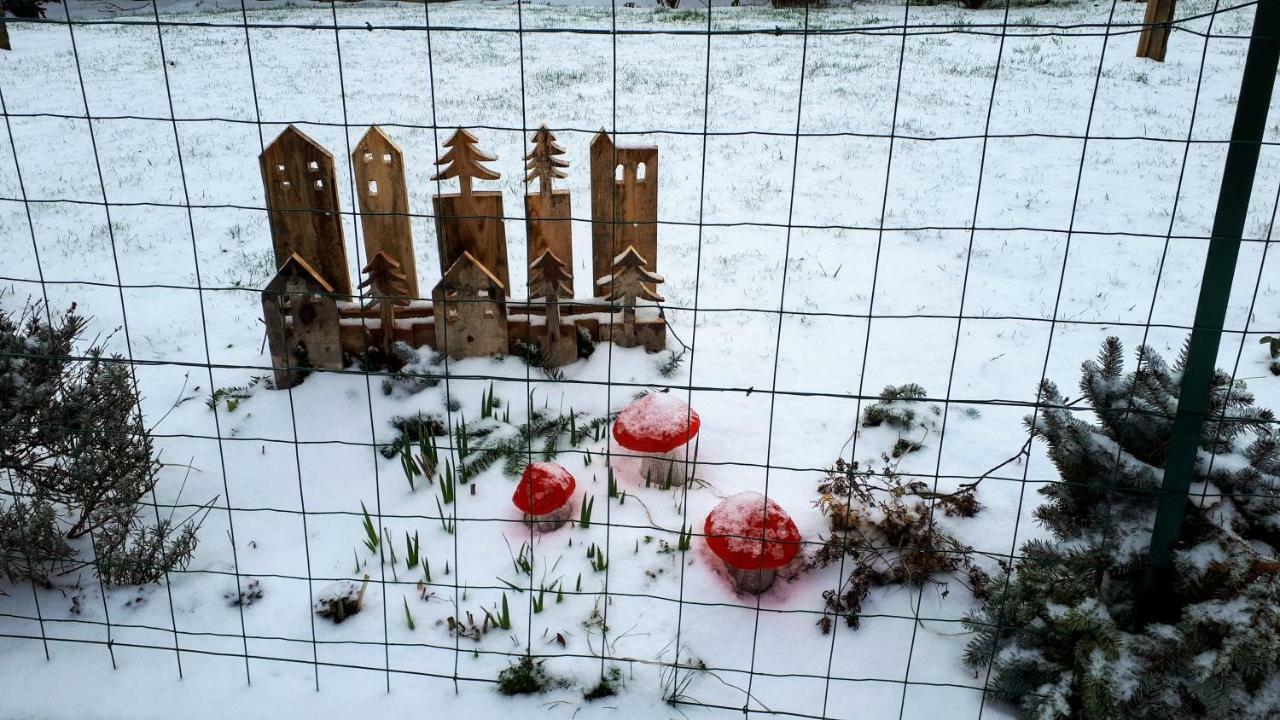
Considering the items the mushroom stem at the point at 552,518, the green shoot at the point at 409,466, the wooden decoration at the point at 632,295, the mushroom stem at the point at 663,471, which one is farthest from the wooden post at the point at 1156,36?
the green shoot at the point at 409,466

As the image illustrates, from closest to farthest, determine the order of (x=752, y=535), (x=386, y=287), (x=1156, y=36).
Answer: (x=752, y=535)
(x=386, y=287)
(x=1156, y=36)

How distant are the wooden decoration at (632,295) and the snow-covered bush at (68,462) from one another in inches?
75.2

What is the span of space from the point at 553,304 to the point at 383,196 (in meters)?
0.89

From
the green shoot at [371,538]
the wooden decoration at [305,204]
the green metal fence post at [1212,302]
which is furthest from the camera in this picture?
the wooden decoration at [305,204]

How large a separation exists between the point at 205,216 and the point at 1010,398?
556 centimetres

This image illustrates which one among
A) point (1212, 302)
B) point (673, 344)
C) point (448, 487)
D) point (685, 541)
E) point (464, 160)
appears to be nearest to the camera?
point (1212, 302)

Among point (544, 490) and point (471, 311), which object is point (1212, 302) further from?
point (471, 311)

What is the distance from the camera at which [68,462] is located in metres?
3.51

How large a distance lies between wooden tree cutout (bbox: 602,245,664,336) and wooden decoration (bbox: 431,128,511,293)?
1.72ft

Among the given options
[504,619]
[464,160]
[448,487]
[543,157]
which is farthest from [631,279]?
[504,619]

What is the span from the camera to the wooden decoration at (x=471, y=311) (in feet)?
14.0

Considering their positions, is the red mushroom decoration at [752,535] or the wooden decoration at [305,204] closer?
the red mushroom decoration at [752,535]

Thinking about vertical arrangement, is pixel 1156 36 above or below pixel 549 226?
above

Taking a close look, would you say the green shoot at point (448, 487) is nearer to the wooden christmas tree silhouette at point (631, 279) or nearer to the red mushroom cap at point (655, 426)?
the red mushroom cap at point (655, 426)
